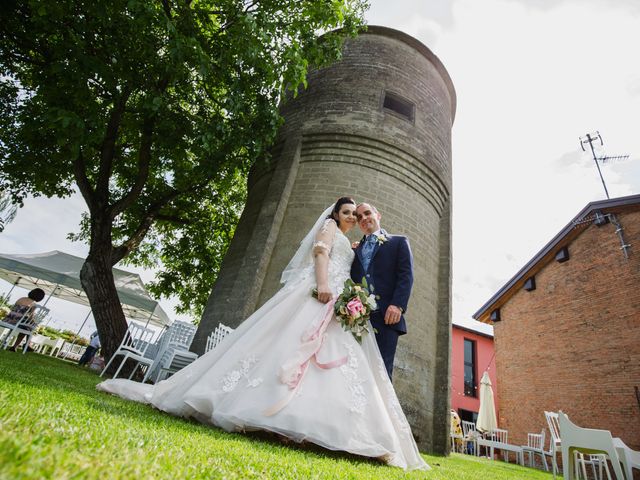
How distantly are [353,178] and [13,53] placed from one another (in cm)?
750

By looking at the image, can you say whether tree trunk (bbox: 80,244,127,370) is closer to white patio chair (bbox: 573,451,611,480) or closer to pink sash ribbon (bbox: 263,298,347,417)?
pink sash ribbon (bbox: 263,298,347,417)

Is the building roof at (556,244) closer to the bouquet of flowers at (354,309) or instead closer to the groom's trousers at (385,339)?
the groom's trousers at (385,339)

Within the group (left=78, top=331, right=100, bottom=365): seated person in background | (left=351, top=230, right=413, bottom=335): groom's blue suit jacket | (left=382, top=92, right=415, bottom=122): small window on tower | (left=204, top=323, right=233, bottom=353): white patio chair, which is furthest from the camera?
(left=78, top=331, right=100, bottom=365): seated person in background

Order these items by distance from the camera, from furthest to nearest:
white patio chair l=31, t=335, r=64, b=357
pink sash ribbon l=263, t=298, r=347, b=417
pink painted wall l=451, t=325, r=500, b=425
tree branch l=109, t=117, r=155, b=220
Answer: pink painted wall l=451, t=325, r=500, b=425 < white patio chair l=31, t=335, r=64, b=357 < tree branch l=109, t=117, r=155, b=220 < pink sash ribbon l=263, t=298, r=347, b=417

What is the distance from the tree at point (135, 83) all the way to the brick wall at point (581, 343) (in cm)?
1117

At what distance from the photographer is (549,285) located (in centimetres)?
1398

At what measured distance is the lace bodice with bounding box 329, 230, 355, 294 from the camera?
137 inches

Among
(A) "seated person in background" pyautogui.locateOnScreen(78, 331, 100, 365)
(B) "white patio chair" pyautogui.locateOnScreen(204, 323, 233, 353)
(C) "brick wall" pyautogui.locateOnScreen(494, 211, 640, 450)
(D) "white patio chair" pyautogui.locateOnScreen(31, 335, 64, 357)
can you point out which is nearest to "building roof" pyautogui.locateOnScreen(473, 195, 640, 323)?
(C) "brick wall" pyautogui.locateOnScreen(494, 211, 640, 450)

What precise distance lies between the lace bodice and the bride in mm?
18

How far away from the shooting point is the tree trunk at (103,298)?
7383mm

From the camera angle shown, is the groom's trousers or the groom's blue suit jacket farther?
the groom's blue suit jacket

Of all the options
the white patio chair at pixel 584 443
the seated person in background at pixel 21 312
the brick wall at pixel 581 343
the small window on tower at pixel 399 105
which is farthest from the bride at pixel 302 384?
the brick wall at pixel 581 343

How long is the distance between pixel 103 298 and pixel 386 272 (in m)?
6.48

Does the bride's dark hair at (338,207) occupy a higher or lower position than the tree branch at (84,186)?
lower
